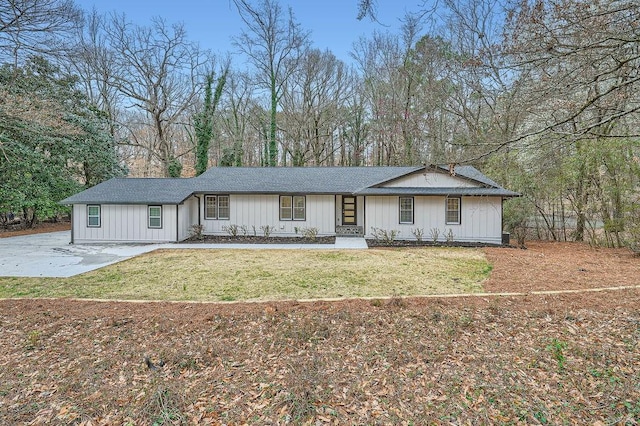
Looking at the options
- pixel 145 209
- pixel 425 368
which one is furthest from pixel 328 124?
pixel 425 368

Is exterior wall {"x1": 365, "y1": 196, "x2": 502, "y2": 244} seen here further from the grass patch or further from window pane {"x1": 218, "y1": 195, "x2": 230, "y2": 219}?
window pane {"x1": 218, "y1": 195, "x2": 230, "y2": 219}

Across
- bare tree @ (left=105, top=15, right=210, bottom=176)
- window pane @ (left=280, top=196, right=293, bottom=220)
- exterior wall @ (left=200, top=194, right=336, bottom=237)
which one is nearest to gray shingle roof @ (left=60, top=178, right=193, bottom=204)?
exterior wall @ (left=200, top=194, right=336, bottom=237)

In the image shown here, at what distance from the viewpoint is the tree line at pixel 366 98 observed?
405 cm

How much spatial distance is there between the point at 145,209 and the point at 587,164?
16777mm

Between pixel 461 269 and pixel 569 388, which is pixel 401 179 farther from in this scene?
pixel 569 388

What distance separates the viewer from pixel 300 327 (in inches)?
180

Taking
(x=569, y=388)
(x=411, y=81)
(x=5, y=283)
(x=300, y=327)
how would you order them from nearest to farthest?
(x=569, y=388) < (x=300, y=327) < (x=5, y=283) < (x=411, y=81)

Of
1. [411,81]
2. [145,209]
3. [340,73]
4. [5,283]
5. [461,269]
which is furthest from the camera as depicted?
[340,73]

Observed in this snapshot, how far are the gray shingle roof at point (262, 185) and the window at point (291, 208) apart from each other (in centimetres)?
53

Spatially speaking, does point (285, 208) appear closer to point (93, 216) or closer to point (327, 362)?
point (93, 216)

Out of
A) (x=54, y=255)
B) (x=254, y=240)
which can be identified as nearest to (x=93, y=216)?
(x=54, y=255)

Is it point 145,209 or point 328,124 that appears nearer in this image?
point 145,209

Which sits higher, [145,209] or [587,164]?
[587,164]

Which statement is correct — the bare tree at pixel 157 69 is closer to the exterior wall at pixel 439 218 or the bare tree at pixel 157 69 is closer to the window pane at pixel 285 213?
the window pane at pixel 285 213
